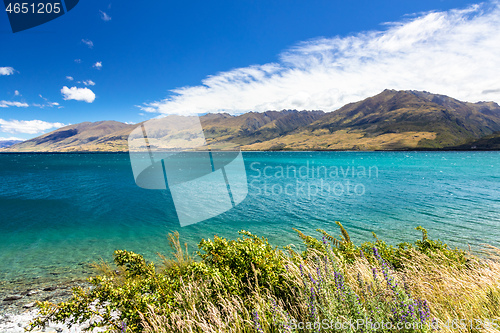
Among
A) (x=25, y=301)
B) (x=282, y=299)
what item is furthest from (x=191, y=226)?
(x=282, y=299)

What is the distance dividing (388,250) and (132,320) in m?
8.23

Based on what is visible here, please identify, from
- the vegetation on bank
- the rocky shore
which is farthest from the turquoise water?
the vegetation on bank

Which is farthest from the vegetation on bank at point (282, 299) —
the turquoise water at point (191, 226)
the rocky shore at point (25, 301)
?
the turquoise water at point (191, 226)

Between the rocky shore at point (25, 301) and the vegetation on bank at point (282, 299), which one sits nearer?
the vegetation on bank at point (282, 299)

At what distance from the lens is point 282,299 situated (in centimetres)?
521

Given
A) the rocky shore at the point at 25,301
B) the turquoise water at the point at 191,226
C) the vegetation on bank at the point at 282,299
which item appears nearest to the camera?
the vegetation on bank at the point at 282,299

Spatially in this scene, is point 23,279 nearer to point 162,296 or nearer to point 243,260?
point 162,296

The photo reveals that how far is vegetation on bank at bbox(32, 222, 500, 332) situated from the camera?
11.7ft

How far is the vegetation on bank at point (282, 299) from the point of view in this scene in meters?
3.56

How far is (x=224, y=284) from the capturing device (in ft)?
17.6

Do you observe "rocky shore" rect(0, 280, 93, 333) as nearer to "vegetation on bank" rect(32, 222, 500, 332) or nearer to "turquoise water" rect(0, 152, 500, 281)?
"turquoise water" rect(0, 152, 500, 281)

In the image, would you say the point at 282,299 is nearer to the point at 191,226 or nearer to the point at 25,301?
the point at 25,301

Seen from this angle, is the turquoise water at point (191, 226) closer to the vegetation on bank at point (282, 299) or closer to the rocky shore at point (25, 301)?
the rocky shore at point (25, 301)

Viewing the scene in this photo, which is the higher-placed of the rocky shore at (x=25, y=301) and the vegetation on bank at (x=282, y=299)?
the vegetation on bank at (x=282, y=299)
